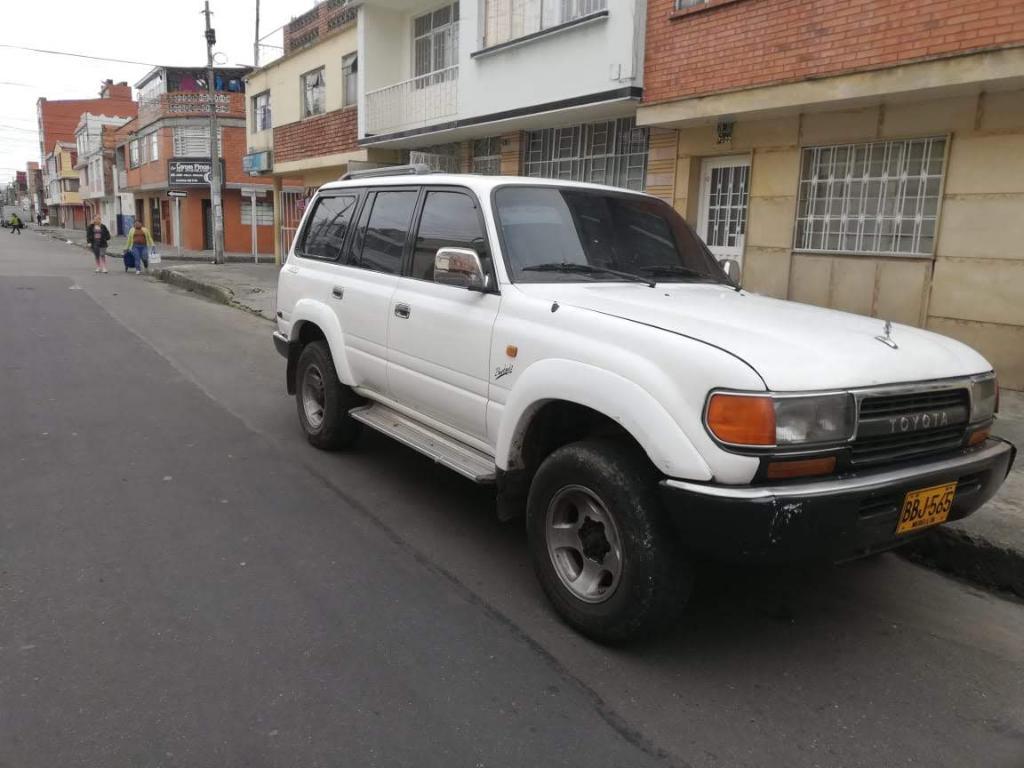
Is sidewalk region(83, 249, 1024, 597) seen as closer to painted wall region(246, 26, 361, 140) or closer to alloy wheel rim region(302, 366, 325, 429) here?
alloy wheel rim region(302, 366, 325, 429)

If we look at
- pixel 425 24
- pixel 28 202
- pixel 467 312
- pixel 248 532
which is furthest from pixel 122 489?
pixel 28 202

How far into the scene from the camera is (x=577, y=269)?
4113 mm

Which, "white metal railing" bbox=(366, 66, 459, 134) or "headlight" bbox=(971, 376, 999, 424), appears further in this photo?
"white metal railing" bbox=(366, 66, 459, 134)

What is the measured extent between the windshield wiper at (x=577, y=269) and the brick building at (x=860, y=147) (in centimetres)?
488

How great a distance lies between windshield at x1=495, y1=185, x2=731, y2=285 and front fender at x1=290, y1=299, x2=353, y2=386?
5.81 ft

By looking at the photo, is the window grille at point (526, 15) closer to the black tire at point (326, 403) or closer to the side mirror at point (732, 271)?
the side mirror at point (732, 271)

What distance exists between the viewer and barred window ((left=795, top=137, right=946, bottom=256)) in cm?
824

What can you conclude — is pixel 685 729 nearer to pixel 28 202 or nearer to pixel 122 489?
pixel 122 489

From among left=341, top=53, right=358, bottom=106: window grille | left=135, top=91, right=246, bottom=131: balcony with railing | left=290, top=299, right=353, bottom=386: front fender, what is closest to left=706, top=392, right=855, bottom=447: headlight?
left=290, top=299, right=353, bottom=386: front fender

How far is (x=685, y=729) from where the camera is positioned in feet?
9.14

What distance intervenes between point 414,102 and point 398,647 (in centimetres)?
1444

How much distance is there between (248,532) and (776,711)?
2.89 m

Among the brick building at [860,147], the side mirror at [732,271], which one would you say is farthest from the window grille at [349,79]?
the side mirror at [732,271]

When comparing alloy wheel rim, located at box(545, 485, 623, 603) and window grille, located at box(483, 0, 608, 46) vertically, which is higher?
window grille, located at box(483, 0, 608, 46)
